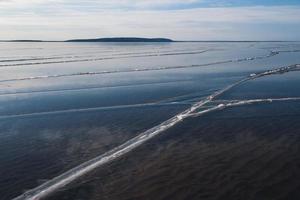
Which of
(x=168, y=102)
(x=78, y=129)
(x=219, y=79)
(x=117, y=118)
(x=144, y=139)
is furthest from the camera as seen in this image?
(x=219, y=79)

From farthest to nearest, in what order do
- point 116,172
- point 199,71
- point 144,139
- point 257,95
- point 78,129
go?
point 199,71, point 257,95, point 78,129, point 144,139, point 116,172

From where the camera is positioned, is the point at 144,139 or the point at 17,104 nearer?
the point at 144,139

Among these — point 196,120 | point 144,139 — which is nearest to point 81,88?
point 196,120

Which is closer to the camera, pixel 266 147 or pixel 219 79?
pixel 266 147

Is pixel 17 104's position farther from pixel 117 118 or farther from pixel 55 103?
pixel 117 118

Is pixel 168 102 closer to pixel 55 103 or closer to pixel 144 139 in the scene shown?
pixel 55 103

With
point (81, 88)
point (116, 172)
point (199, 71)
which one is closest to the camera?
point (116, 172)

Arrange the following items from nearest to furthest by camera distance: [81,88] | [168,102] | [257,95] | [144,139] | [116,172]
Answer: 1. [116,172]
2. [144,139]
3. [168,102]
4. [257,95]
5. [81,88]

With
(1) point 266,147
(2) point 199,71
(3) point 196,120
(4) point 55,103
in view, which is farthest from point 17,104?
(2) point 199,71
